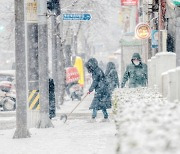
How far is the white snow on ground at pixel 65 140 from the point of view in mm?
9086

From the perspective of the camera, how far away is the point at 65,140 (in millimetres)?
10547

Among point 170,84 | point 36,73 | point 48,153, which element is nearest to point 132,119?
point 170,84

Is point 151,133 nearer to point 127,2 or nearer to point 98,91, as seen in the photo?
point 98,91

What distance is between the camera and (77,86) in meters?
26.0

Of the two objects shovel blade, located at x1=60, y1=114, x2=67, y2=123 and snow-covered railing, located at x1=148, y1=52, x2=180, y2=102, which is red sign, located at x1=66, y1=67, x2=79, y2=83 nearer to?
shovel blade, located at x1=60, y1=114, x2=67, y2=123

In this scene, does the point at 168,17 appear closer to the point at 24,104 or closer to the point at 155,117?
the point at 24,104

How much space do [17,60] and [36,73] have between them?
7.62 feet

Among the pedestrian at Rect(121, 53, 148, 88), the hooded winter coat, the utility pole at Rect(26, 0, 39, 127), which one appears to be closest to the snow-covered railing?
the utility pole at Rect(26, 0, 39, 127)

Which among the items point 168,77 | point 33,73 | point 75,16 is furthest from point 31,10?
point 168,77

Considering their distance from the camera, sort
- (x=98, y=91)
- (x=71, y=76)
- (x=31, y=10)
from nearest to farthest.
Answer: (x=31, y=10) → (x=98, y=91) → (x=71, y=76)

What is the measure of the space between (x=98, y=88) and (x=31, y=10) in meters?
3.14

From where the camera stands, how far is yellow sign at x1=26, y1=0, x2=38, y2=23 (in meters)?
13.0

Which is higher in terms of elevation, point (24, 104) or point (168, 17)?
point (168, 17)

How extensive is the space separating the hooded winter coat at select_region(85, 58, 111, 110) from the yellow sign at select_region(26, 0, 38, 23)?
2318 millimetres
